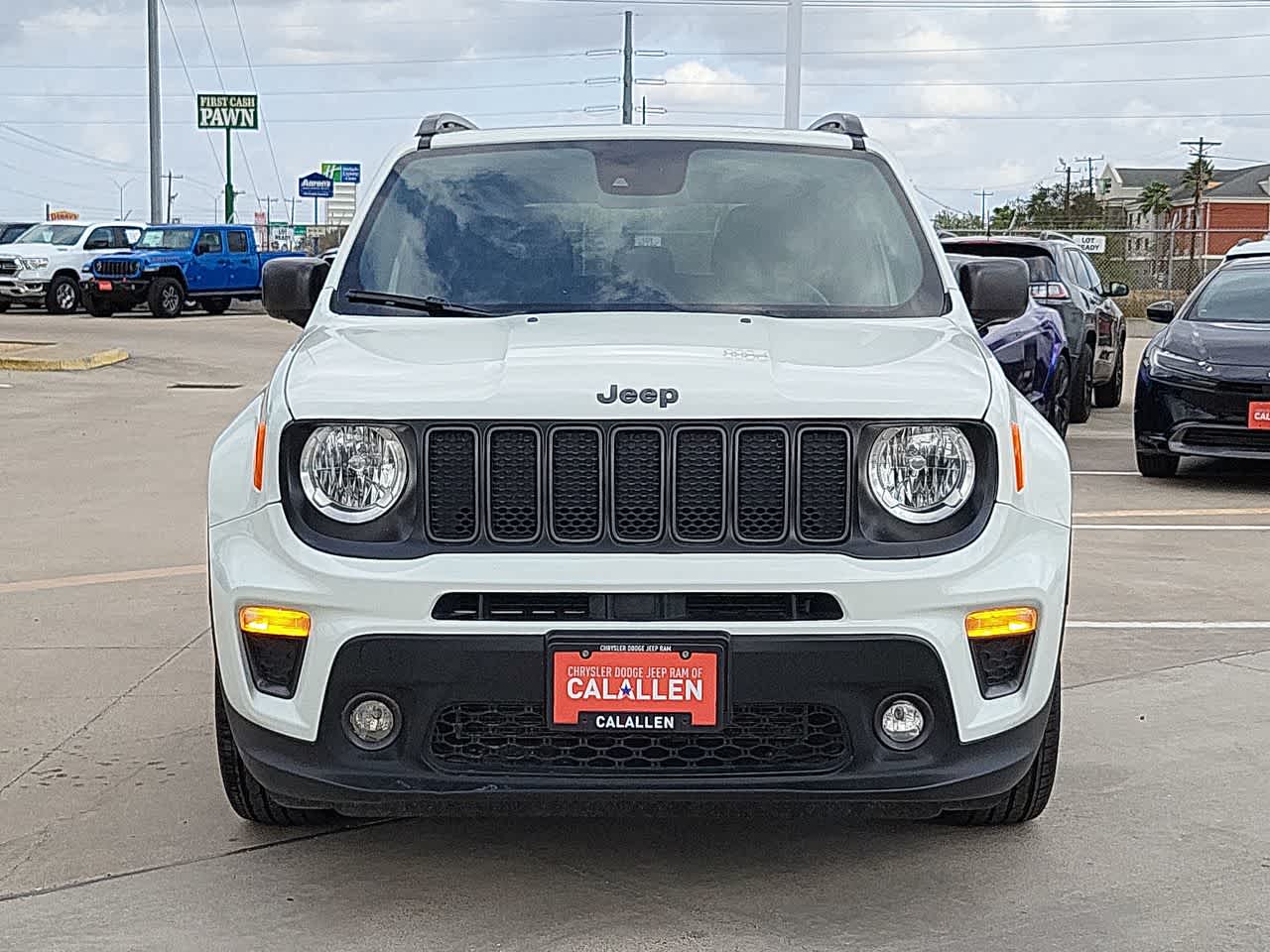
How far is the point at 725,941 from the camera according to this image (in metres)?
3.83

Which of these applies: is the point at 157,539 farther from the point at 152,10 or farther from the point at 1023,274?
the point at 152,10

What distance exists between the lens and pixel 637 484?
3801 mm

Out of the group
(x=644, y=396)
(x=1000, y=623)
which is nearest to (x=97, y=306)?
(x=644, y=396)

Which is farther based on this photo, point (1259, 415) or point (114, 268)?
point (114, 268)

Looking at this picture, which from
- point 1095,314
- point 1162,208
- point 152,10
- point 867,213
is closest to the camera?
point 867,213

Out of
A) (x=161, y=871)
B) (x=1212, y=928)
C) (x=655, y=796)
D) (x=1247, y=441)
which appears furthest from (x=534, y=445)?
(x=1247, y=441)

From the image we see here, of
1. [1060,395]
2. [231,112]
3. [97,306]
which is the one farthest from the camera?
[231,112]

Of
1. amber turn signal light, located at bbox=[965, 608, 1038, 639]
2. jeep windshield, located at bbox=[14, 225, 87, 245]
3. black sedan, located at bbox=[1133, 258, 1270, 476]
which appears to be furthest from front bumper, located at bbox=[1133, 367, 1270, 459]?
jeep windshield, located at bbox=[14, 225, 87, 245]

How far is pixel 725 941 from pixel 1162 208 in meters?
83.5

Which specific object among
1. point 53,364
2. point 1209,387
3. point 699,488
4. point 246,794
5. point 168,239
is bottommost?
point 53,364

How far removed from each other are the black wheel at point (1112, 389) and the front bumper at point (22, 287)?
2225cm

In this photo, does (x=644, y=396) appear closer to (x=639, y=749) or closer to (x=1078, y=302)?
(x=639, y=749)

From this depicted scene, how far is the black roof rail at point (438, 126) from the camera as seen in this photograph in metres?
5.51

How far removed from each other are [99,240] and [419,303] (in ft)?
102
